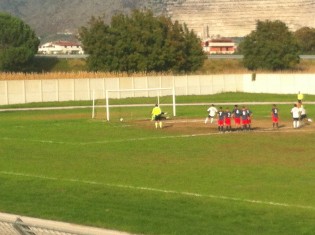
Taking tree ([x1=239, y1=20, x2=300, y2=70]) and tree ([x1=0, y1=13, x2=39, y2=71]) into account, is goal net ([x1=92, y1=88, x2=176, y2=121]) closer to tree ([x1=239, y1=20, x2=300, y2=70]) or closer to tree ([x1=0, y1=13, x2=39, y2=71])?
tree ([x1=239, y1=20, x2=300, y2=70])

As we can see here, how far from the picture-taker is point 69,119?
60344mm

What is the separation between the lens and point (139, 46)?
9919cm

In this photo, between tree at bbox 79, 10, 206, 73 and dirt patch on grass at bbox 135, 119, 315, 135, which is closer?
dirt patch on grass at bbox 135, 119, 315, 135

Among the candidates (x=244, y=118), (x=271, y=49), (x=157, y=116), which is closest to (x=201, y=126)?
(x=157, y=116)

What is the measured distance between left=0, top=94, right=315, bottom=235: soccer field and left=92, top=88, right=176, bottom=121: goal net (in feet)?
27.9

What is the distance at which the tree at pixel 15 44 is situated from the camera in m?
115

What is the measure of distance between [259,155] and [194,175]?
682 cm

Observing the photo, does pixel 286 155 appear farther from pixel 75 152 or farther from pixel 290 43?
pixel 290 43

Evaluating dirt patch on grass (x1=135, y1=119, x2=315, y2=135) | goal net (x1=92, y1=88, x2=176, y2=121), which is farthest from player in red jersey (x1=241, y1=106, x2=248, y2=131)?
goal net (x1=92, y1=88, x2=176, y2=121)

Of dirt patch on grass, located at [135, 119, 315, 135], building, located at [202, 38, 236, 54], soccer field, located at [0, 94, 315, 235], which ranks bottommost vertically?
dirt patch on grass, located at [135, 119, 315, 135]

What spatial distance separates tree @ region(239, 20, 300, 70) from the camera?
4306 inches

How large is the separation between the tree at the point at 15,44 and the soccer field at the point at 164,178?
63.7 m

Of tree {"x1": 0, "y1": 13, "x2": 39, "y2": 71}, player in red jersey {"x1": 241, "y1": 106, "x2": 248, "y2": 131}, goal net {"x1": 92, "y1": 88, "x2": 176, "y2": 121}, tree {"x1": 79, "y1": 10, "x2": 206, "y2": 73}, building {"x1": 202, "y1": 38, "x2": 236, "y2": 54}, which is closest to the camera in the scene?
player in red jersey {"x1": 241, "y1": 106, "x2": 248, "y2": 131}

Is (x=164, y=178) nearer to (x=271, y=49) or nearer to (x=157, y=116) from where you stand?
(x=157, y=116)
